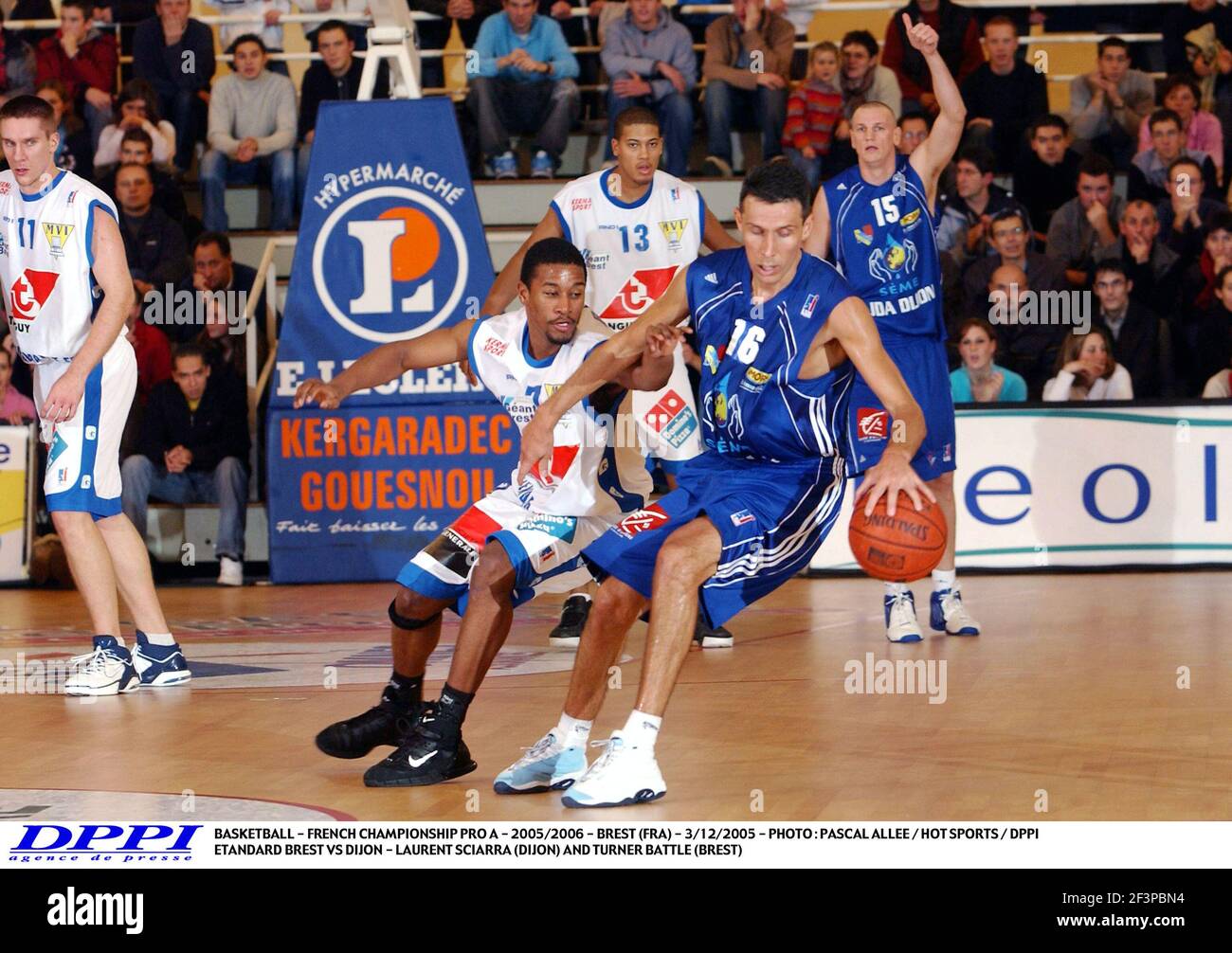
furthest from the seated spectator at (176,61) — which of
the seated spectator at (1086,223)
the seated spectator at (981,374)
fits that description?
the seated spectator at (1086,223)

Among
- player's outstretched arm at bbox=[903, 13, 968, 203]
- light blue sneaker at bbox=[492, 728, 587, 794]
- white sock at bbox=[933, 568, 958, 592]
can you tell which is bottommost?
white sock at bbox=[933, 568, 958, 592]

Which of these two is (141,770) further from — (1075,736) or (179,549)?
(179,549)

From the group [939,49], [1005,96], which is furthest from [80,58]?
[1005,96]

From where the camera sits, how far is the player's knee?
5.84 metres

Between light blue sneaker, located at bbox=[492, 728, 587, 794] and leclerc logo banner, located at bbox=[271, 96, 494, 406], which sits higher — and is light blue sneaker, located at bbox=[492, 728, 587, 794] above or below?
below

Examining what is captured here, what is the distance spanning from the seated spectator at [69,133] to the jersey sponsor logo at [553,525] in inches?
355

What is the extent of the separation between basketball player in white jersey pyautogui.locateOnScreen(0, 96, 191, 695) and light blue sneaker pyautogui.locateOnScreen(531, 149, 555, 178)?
21.2 feet

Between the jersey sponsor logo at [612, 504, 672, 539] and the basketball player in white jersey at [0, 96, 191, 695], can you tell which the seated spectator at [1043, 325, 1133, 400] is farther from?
the jersey sponsor logo at [612, 504, 672, 539]

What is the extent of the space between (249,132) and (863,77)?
4.64 m

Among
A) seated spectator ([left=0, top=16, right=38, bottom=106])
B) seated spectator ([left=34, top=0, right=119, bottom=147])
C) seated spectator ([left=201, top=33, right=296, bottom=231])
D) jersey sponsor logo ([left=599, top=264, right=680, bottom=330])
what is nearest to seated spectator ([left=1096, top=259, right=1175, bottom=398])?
jersey sponsor logo ([left=599, top=264, right=680, bottom=330])

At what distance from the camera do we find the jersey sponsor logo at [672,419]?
27.7 ft

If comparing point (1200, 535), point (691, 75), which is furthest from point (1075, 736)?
point (691, 75)

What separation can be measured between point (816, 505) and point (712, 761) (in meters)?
0.88

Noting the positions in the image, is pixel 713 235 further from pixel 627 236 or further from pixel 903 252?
pixel 903 252
